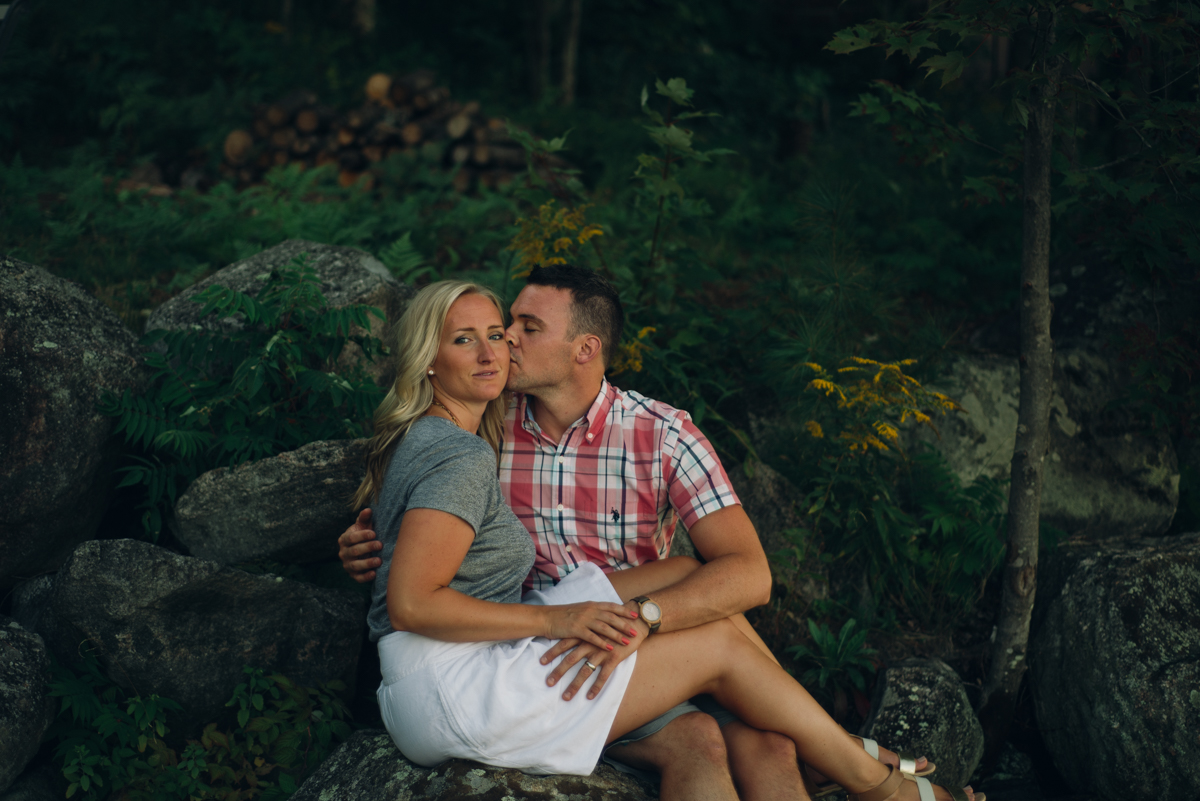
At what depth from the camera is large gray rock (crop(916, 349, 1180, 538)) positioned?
4730 millimetres

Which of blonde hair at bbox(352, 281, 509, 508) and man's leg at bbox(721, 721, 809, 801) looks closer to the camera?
man's leg at bbox(721, 721, 809, 801)

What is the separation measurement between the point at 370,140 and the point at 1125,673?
310 inches

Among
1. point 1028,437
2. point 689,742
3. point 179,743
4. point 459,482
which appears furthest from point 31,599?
point 1028,437

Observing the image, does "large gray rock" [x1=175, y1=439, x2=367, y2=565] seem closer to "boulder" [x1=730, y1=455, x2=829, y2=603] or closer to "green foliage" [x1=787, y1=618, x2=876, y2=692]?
"boulder" [x1=730, y1=455, x2=829, y2=603]

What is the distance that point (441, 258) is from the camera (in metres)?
6.26

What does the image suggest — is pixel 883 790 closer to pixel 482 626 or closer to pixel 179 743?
pixel 482 626

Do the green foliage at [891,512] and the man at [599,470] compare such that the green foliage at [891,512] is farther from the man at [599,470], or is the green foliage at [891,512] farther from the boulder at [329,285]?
the boulder at [329,285]

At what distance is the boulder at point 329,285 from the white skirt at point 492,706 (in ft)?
6.42

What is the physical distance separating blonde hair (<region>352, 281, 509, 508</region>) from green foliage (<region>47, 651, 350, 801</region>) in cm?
93

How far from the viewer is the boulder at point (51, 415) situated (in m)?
3.38

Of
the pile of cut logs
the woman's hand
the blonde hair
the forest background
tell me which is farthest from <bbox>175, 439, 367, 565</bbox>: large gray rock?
the pile of cut logs

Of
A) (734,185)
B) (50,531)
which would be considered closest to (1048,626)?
(50,531)

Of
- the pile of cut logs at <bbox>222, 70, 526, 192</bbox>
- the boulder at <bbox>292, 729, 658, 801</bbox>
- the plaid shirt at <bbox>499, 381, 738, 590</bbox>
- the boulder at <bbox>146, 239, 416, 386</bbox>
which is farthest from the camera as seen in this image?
the pile of cut logs at <bbox>222, 70, 526, 192</bbox>

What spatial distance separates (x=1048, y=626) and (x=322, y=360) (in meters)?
3.59
